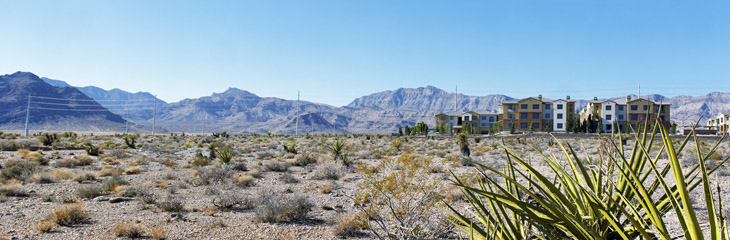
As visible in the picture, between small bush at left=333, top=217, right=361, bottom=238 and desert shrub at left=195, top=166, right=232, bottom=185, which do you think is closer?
small bush at left=333, top=217, right=361, bottom=238

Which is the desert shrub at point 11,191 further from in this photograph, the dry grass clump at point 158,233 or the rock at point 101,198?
the dry grass clump at point 158,233

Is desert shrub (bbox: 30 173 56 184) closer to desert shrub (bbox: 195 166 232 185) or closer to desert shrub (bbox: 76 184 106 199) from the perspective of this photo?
desert shrub (bbox: 76 184 106 199)

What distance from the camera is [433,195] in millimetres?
7586

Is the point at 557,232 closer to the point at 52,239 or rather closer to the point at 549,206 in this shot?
the point at 549,206

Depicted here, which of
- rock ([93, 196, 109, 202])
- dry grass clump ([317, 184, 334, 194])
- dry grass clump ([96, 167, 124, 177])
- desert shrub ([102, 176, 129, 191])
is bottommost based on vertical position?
rock ([93, 196, 109, 202])

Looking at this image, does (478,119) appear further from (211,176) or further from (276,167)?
(211,176)

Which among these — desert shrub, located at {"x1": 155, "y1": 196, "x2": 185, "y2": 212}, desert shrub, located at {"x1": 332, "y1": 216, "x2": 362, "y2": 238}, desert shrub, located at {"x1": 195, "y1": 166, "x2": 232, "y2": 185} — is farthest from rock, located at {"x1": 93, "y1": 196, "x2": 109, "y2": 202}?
desert shrub, located at {"x1": 332, "y1": 216, "x2": 362, "y2": 238}

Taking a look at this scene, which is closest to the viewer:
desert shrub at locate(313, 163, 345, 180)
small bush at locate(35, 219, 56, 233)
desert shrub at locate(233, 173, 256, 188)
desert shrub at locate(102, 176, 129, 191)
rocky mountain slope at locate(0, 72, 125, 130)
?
small bush at locate(35, 219, 56, 233)

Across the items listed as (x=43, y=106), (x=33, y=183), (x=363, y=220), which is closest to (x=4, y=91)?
(x=43, y=106)

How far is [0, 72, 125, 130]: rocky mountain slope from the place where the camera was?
5536 inches

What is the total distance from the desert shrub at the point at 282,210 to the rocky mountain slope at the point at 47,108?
157655mm

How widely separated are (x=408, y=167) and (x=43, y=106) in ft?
629

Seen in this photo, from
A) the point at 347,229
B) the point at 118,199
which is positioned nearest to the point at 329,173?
the point at 118,199

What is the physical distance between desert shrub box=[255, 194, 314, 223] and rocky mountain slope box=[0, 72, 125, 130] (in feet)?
517
